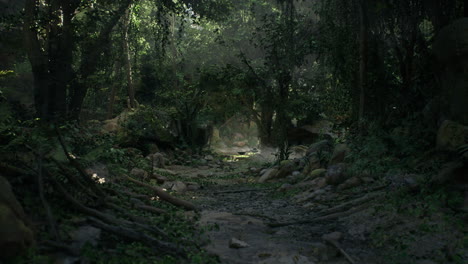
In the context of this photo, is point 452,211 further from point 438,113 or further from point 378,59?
point 378,59

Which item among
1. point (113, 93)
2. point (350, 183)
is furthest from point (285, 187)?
point (113, 93)

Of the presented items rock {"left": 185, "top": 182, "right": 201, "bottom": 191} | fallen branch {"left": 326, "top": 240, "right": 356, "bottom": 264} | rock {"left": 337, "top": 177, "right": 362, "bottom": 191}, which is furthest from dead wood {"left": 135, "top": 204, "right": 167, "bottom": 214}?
rock {"left": 185, "top": 182, "right": 201, "bottom": 191}

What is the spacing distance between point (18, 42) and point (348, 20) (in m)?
Result: 11.1

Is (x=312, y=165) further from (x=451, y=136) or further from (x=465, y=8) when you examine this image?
(x=465, y=8)

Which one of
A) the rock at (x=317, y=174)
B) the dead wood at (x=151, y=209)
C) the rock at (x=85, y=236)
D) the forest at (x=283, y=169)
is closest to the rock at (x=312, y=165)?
the forest at (x=283, y=169)

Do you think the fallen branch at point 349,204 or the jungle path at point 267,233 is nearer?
the jungle path at point 267,233

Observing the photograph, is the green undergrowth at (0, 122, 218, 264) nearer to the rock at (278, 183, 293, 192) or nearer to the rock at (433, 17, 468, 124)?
the rock at (278, 183, 293, 192)

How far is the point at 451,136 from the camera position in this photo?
646 cm

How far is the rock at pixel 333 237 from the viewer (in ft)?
15.4

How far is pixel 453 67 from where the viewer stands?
7.36 metres

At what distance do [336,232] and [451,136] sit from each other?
3.05 metres

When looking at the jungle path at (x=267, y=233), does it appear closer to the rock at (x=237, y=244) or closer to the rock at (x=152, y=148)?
the rock at (x=237, y=244)

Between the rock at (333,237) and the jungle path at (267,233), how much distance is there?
0.06 ft

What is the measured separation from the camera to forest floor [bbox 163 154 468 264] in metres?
4.19
